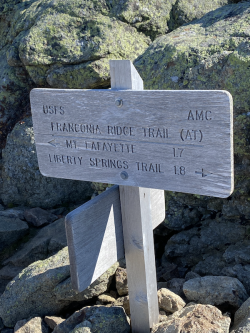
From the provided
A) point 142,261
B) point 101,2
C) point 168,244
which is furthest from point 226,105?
point 101,2

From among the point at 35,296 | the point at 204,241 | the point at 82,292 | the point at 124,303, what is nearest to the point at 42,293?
the point at 35,296

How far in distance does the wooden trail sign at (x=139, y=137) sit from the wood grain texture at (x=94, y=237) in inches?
10.4

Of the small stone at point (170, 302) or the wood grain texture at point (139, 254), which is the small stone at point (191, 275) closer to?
the small stone at point (170, 302)

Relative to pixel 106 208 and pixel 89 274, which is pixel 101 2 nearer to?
pixel 106 208

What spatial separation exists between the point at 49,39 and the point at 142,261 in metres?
4.57

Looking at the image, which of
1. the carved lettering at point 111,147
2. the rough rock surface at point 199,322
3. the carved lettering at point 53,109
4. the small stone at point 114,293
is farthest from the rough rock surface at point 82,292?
the carved lettering at point 53,109

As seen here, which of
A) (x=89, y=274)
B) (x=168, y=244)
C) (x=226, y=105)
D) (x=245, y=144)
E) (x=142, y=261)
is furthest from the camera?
(x=168, y=244)

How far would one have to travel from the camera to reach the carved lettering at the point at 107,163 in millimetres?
2952

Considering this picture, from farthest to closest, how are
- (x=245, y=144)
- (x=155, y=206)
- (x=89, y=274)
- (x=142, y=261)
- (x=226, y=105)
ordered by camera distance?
(x=245, y=144), (x=155, y=206), (x=142, y=261), (x=89, y=274), (x=226, y=105)

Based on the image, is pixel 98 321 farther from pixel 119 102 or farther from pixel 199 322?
pixel 119 102

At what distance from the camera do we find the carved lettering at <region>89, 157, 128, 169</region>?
2.95m

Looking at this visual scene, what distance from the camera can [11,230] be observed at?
19.6 ft

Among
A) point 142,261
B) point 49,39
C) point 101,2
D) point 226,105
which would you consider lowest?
point 142,261

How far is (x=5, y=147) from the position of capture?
719 centimetres
